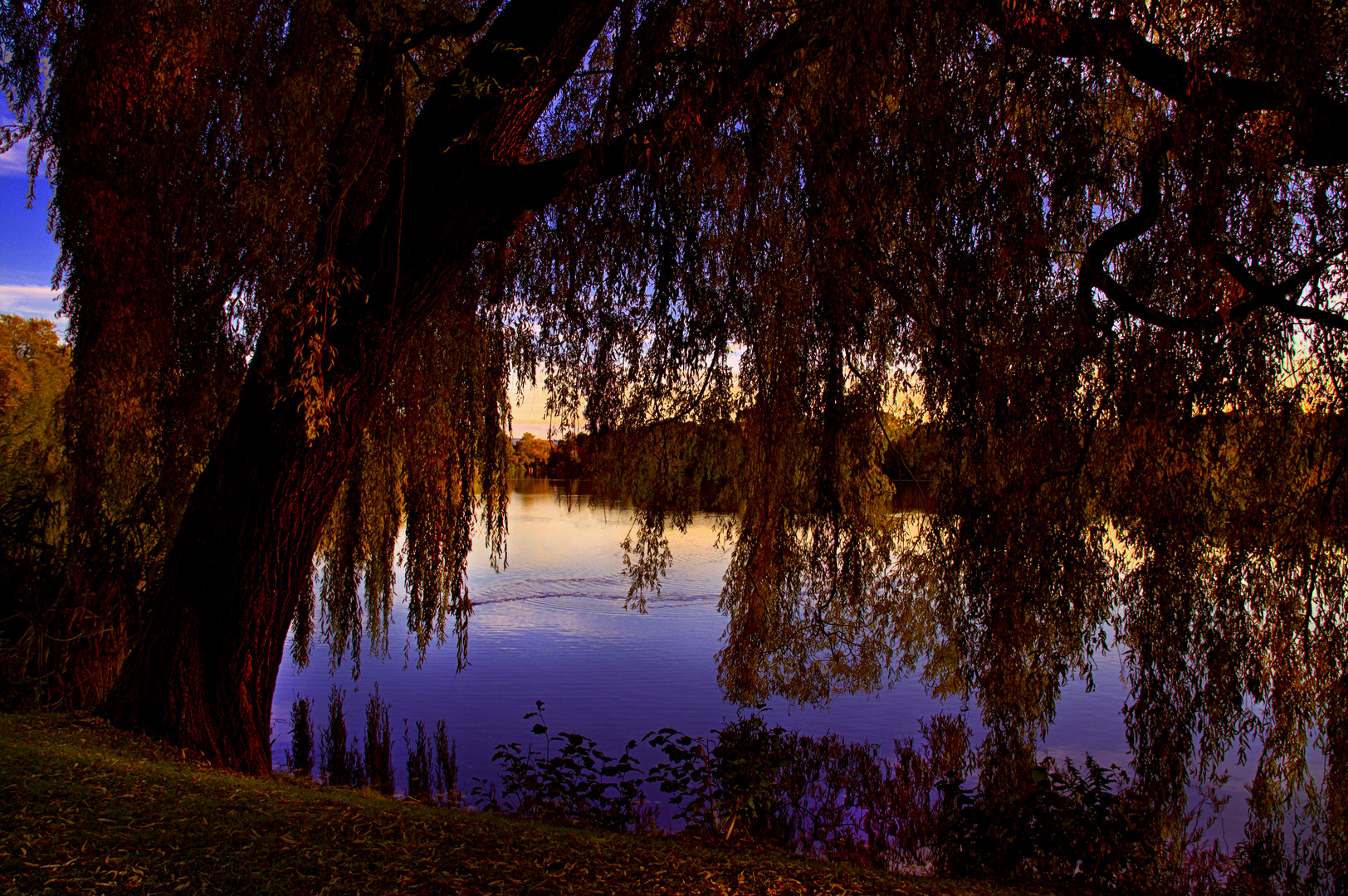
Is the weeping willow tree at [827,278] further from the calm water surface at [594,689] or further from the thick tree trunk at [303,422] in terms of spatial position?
the calm water surface at [594,689]

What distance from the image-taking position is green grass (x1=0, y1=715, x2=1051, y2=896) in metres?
1.77

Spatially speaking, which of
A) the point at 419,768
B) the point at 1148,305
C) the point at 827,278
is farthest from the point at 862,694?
the point at 827,278

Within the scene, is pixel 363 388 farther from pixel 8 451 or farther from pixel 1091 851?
pixel 8 451

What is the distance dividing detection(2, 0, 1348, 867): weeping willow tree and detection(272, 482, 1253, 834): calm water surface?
7.72 ft

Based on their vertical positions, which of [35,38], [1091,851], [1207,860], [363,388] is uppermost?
[35,38]

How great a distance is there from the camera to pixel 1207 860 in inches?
170

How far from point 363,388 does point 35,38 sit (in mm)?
2302

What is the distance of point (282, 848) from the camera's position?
6.50 ft

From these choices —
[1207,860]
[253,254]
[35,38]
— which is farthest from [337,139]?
[1207,860]

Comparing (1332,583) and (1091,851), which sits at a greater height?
(1332,583)

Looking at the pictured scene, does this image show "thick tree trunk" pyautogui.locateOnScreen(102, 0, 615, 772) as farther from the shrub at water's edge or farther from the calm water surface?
the calm water surface

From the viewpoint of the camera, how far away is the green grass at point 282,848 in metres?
1.77

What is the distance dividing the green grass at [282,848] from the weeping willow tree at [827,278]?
3.15 ft

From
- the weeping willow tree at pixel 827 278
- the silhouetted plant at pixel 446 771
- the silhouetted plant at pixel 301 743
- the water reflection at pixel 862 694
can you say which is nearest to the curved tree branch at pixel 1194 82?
the weeping willow tree at pixel 827 278
